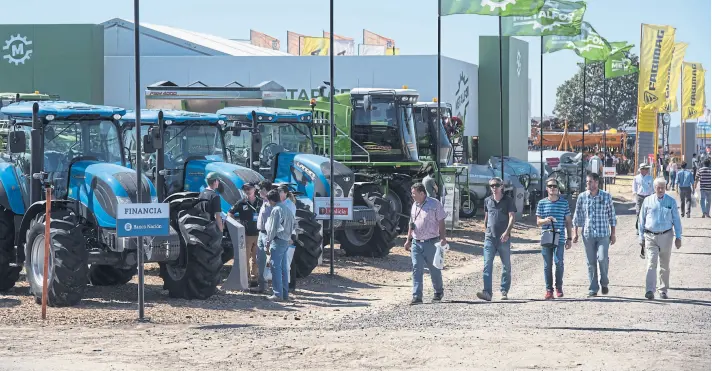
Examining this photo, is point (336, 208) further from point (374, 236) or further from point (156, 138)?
point (156, 138)

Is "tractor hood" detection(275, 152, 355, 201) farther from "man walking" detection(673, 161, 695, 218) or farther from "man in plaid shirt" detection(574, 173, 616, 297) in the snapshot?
"man walking" detection(673, 161, 695, 218)

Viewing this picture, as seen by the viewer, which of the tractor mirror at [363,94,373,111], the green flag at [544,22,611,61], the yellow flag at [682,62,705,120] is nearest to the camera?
the tractor mirror at [363,94,373,111]

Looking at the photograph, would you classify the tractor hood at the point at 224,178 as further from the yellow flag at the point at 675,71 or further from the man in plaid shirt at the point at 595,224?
the yellow flag at the point at 675,71

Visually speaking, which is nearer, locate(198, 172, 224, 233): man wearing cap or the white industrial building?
locate(198, 172, 224, 233): man wearing cap

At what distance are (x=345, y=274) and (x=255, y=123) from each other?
295 cm

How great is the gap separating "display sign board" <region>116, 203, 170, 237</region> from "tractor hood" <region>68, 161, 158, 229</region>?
85cm

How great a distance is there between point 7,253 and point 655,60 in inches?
1293

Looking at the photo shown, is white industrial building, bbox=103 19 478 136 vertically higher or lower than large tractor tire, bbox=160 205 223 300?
higher

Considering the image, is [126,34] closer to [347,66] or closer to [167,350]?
[347,66]

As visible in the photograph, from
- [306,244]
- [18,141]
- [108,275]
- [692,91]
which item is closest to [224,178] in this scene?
[306,244]

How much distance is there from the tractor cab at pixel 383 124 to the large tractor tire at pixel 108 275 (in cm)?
922

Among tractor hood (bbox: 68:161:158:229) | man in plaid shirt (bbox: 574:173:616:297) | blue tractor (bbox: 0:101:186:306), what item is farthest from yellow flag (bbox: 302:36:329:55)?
tractor hood (bbox: 68:161:158:229)

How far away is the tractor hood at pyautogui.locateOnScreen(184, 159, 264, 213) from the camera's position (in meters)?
17.4

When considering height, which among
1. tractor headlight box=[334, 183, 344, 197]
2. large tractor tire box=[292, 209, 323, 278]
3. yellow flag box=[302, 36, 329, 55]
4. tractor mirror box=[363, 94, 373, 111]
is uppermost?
yellow flag box=[302, 36, 329, 55]
